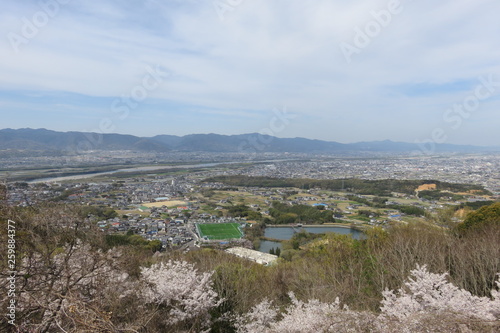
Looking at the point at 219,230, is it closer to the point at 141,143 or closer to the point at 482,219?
the point at 482,219

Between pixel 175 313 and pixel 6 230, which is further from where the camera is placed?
pixel 175 313

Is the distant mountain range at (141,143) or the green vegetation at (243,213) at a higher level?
the distant mountain range at (141,143)

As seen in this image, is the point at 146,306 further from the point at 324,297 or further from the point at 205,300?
the point at 324,297

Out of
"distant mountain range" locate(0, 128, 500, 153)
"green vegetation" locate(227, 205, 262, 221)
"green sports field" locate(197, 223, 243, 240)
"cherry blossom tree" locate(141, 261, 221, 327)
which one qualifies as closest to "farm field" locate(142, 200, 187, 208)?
"green vegetation" locate(227, 205, 262, 221)

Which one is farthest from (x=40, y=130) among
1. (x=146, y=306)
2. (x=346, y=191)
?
(x=146, y=306)

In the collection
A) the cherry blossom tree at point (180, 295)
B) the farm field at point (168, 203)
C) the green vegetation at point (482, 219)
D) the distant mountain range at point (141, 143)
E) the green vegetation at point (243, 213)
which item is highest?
the distant mountain range at point (141, 143)

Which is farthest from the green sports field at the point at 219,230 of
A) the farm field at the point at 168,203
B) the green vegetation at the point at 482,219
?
the green vegetation at the point at 482,219

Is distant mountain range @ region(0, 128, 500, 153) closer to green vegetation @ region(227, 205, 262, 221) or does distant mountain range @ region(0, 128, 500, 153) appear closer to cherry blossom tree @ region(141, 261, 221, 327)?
green vegetation @ region(227, 205, 262, 221)

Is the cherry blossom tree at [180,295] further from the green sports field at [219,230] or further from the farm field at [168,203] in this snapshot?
the farm field at [168,203]

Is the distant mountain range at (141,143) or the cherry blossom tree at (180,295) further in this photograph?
the distant mountain range at (141,143)
